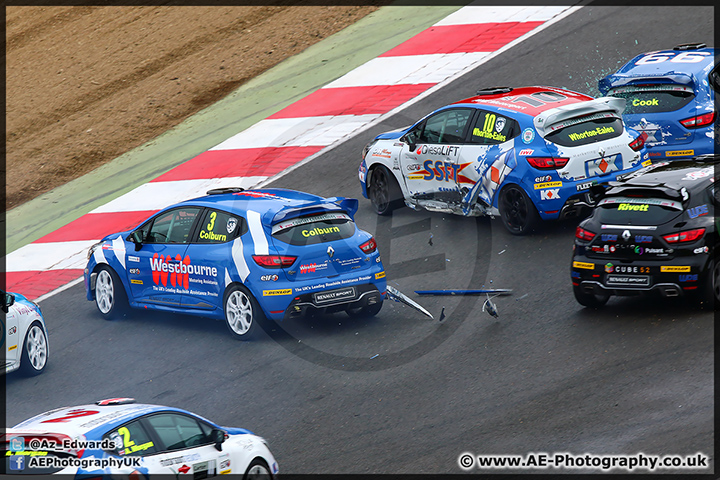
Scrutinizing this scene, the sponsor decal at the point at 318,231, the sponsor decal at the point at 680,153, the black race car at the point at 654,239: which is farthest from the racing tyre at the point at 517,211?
the sponsor decal at the point at 318,231

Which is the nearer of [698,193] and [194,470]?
[194,470]

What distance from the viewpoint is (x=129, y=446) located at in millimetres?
6801

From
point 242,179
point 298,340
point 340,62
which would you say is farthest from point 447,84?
point 298,340

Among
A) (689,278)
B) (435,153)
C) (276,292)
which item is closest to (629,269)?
(689,278)

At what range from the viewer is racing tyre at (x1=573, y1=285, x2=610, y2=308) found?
10.5 m

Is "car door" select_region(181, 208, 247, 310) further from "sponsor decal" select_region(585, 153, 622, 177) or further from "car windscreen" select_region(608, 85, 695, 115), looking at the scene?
"car windscreen" select_region(608, 85, 695, 115)

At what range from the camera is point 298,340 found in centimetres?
1112

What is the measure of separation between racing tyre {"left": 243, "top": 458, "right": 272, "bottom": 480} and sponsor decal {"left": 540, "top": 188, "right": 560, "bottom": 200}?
236 inches

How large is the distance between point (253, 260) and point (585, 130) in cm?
473

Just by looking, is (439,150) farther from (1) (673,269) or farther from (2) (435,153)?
(1) (673,269)

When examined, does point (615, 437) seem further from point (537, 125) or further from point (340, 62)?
point (340, 62)

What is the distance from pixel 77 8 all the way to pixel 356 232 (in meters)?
16.0

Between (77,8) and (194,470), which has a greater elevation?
(77,8)

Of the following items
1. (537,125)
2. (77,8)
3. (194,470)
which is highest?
(77,8)
